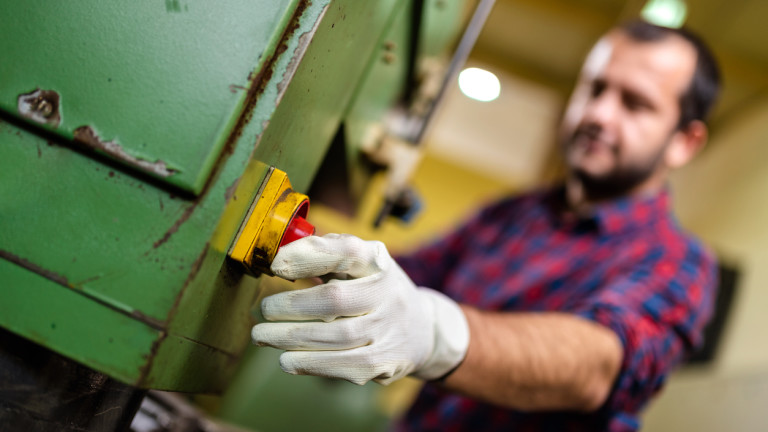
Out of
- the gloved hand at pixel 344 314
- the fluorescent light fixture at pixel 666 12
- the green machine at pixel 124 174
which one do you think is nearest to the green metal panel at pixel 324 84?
the green machine at pixel 124 174

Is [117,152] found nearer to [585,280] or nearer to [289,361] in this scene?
[289,361]

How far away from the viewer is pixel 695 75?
4.29ft

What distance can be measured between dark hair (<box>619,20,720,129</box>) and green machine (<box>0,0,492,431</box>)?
1.17 metres

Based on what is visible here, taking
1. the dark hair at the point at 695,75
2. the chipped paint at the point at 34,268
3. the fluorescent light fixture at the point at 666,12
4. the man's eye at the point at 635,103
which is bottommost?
the chipped paint at the point at 34,268

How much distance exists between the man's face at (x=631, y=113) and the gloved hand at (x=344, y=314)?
0.96 metres

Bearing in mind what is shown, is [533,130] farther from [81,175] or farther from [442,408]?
[81,175]

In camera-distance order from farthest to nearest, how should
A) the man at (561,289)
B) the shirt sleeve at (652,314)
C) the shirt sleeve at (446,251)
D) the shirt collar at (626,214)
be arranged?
the shirt sleeve at (446,251) → the shirt collar at (626,214) → the shirt sleeve at (652,314) → the man at (561,289)

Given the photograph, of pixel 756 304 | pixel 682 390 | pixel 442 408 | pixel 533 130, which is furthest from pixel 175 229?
pixel 533 130

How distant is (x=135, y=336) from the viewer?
1.35 ft

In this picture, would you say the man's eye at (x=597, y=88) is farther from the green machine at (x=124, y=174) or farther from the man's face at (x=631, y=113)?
the green machine at (x=124, y=174)

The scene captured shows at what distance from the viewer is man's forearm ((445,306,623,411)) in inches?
27.0

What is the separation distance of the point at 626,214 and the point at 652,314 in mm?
431

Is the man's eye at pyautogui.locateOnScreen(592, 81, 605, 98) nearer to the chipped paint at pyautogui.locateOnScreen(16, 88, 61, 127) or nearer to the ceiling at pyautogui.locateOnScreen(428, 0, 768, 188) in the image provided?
the chipped paint at pyautogui.locateOnScreen(16, 88, 61, 127)

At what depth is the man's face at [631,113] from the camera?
1273 millimetres
